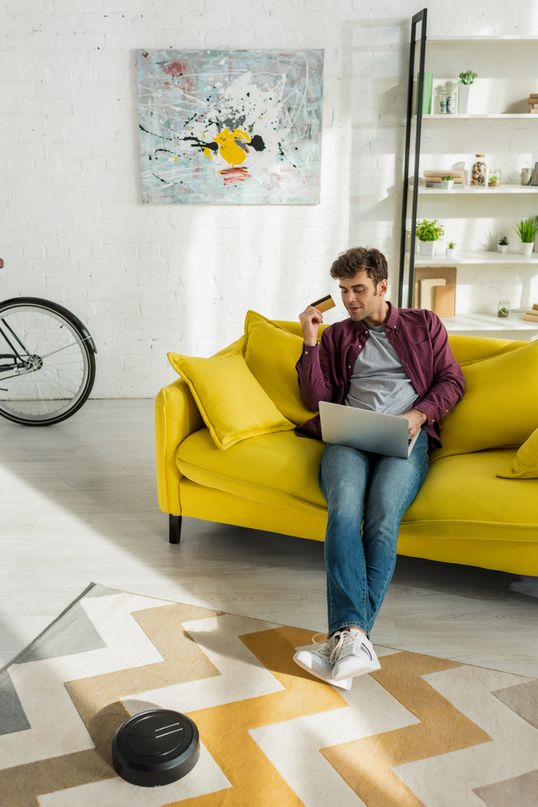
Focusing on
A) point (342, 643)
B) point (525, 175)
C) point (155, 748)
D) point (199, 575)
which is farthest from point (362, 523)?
point (525, 175)

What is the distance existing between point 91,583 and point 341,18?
328 centimetres

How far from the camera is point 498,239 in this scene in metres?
4.57

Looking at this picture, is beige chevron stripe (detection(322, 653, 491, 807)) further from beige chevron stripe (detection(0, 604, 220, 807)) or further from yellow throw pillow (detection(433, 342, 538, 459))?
yellow throw pillow (detection(433, 342, 538, 459))

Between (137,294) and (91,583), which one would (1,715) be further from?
(137,294)

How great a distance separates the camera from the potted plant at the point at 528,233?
14.5 ft

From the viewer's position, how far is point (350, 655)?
1.97 meters

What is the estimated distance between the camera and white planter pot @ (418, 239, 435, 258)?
4395mm

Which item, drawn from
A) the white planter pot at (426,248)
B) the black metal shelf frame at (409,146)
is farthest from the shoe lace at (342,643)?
the white planter pot at (426,248)

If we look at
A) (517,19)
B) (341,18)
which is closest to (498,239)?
(517,19)

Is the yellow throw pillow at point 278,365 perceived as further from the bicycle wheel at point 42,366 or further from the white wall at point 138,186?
the bicycle wheel at point 42,366

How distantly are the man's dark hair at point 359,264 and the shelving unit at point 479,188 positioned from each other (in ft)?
5.24

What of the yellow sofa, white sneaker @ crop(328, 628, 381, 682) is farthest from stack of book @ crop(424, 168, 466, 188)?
white sneaker @ crop(328, 628, 381, 682)

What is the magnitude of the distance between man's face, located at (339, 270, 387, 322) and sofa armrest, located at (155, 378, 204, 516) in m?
0.66

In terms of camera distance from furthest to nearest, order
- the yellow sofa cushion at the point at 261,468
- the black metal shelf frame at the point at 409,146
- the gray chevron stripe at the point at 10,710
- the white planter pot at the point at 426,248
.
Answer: the white planter pot at the point at 426,248
the black metal shelf frame at the point at 409,146
the yellow sofa cushion at the point at 261,468
the gray chevron stripe at the point at 10,710
